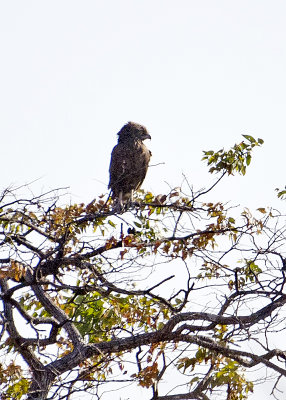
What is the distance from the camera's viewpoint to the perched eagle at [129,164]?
975 cm

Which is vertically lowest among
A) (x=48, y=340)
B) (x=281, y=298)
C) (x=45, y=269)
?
(x=281, y=298)

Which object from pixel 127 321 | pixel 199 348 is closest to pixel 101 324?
pixel 127 321

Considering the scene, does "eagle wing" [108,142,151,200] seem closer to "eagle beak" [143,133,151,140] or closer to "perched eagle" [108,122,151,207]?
"perched eagle" [108,122,151,207]

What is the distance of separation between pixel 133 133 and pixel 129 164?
0.61m

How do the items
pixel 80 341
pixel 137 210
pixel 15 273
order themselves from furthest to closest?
pixel 137 210, pixel 80 341, pixel 15 273

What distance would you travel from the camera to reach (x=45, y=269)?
7156 mm

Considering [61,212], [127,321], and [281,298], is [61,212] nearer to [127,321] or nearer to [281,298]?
[127,321]

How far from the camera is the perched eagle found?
975cm

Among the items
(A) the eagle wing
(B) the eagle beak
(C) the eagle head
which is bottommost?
(A) the eagle wing

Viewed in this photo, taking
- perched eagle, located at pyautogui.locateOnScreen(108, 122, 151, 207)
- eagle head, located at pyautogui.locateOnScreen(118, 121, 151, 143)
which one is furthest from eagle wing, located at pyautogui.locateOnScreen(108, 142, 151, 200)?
eagle head, located at pyautogui.locateOnScreen(118, 121, 151, 143)

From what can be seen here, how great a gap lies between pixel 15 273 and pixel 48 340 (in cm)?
99

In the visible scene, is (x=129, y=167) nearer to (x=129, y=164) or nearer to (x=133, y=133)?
(x=129, y=164)

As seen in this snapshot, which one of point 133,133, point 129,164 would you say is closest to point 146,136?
point 133,133

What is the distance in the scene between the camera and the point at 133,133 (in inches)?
402
